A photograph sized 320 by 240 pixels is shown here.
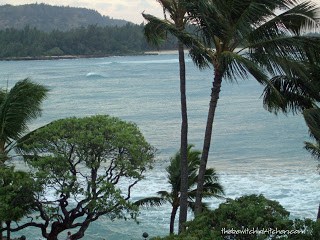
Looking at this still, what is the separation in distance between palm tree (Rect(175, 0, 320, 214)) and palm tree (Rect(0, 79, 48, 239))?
5307 millimetres

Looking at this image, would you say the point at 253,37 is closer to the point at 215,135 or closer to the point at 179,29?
the point at 179,29

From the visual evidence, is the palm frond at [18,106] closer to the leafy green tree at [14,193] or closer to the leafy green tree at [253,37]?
the leafy green tree at [14,193]

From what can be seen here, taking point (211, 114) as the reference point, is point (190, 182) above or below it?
below

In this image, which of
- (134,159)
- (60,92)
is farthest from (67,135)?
(60,92)

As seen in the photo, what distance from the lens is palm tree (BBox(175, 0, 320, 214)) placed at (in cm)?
1092

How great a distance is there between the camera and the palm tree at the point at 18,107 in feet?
47.6

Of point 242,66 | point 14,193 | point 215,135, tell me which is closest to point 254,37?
point 242,66

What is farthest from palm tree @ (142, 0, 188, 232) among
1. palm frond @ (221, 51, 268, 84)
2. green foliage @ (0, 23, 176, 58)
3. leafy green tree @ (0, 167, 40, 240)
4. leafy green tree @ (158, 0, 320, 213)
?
green foliage @ (0, 23, 176, 58)

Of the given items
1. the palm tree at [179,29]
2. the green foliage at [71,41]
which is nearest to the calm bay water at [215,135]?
the palm tree at [179,29]

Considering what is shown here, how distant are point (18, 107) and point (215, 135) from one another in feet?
112

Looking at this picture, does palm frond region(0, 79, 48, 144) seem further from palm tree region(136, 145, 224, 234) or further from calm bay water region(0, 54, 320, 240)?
palm tree region(136, 145, 224, 234)

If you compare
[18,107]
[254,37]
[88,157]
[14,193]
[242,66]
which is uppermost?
[254,37]

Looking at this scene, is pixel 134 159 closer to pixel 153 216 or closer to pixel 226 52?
pixel 226 52

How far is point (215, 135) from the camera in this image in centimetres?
4794
